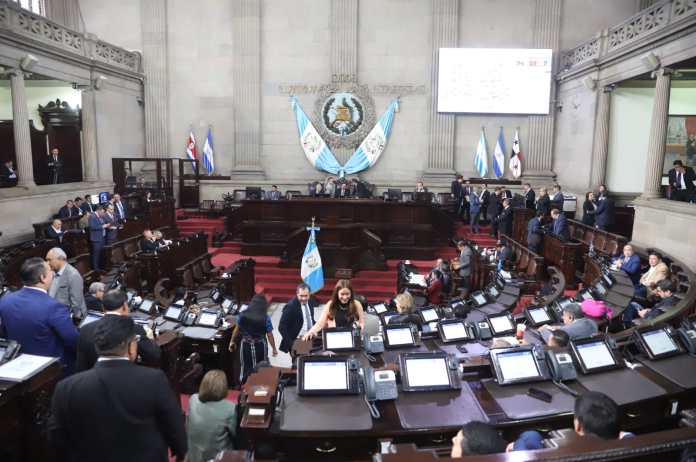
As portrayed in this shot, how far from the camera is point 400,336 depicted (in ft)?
15.7

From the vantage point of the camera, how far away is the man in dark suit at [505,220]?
44.6 feet

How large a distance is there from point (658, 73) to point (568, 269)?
5102 millimetres

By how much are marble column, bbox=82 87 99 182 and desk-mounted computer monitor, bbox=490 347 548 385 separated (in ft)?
50.3

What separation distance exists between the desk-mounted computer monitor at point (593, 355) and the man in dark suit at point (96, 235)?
1042cm

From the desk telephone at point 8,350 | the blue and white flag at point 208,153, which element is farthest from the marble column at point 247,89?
the desk telephone at point 8,350

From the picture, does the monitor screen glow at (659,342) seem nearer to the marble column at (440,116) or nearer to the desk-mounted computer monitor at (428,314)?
the desk-mounted computer monitor at (428,314)

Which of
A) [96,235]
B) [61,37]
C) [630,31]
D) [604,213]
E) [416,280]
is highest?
[630,31]

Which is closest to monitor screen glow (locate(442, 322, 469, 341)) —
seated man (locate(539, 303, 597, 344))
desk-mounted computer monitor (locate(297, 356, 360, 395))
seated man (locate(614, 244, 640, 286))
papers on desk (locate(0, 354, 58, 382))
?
seated man (locate(539, 303, 597, 344))

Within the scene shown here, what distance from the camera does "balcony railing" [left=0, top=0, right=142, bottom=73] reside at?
39.9ft

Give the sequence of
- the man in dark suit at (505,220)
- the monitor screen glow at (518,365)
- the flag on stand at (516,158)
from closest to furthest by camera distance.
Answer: the monitor screen glow at (518,365)
the man in dark suit at (505,220)
the flag on stand at (516,158)

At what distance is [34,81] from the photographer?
1662 centimetres

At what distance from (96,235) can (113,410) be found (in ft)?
33.5

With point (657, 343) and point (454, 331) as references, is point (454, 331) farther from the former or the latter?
point (657, 343)

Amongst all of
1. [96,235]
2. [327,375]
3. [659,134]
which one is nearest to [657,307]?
[327,375]
